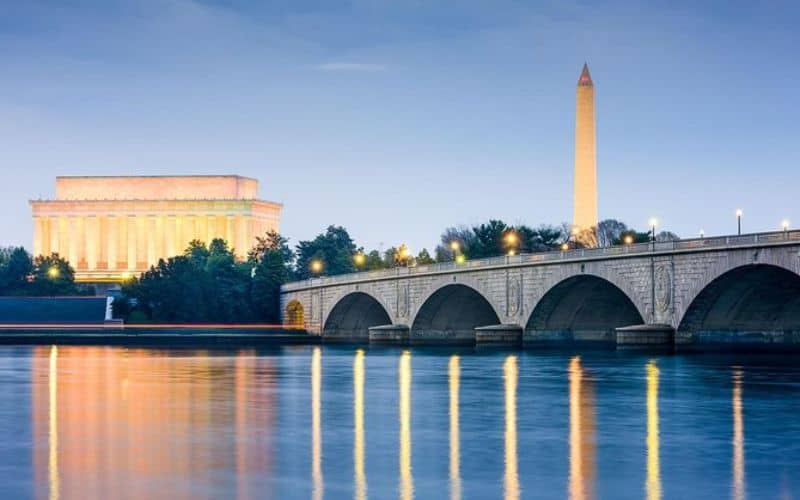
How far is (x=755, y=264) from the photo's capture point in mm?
Answer: 74312

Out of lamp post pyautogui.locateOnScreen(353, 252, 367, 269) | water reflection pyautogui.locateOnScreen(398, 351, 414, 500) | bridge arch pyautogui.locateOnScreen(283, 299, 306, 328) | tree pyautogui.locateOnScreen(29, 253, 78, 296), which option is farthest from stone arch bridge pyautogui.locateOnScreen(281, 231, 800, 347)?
tree pyautogui.locateOnScreen(29, 253, 78, 296)

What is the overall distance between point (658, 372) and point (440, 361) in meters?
20.9

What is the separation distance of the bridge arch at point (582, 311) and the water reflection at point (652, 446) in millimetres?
39287

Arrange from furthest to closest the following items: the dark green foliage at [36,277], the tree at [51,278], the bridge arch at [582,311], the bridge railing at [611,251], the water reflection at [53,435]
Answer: the dark green foliage at [36,277]
the tree at [51,278]
the bridge arch at [582,311]
the bridge railing at [611,251]
the water reflection at [53,435]

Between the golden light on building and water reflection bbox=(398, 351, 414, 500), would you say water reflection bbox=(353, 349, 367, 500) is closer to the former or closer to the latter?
water reflection bbox=(398, 351, 414, 500)

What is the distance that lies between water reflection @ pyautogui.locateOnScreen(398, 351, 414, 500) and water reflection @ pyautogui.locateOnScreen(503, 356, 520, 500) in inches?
76.4

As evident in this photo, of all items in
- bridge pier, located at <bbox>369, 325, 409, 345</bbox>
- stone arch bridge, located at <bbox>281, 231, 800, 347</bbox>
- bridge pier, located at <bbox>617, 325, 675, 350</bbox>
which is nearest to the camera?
stone arch bridge, located at <bbox>281, 231, 800, 347</bbox>

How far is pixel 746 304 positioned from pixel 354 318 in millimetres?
65901

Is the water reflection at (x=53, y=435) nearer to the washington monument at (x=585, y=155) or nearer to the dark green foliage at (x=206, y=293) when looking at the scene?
the washington monument at (x=585, y=155)

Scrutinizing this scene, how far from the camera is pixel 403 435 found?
3584cm

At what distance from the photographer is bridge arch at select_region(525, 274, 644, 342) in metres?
97.2

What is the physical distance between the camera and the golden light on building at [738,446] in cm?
2650

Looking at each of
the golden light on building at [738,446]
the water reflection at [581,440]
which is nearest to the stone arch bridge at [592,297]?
the water reflection at [581,440]

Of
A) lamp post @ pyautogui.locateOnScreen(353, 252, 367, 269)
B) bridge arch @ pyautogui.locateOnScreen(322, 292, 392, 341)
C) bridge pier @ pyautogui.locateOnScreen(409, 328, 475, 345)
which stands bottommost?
bridge pier @ pyautogui.locateOnScreen(409, 328, 475, 345)
